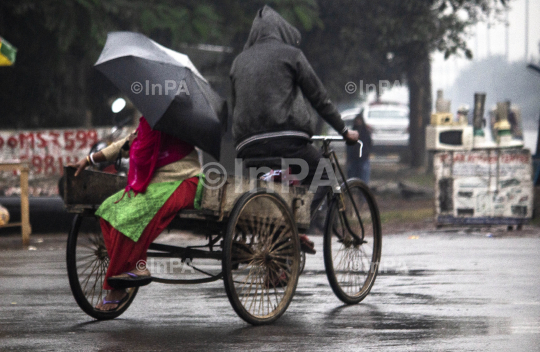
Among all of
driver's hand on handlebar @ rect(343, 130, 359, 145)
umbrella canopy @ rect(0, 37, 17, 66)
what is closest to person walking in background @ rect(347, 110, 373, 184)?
umbrella canopy @ rect(0, 37, 17, 66)

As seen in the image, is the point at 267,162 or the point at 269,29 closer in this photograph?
the point at 267,162

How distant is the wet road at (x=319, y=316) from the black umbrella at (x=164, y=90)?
1.15 m

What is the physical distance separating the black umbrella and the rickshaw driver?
33 cm

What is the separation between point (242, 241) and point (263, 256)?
0.16 meters

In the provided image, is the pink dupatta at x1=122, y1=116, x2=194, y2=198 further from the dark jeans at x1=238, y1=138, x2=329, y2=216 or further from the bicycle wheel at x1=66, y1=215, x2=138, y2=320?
the dark jeans at x1=238, y1=138, x2=329, y2=216

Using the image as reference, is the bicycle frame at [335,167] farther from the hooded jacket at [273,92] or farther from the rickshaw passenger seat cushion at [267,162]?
the rickshaw passenger seat cushion at [267,162]

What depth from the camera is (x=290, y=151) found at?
5.44m

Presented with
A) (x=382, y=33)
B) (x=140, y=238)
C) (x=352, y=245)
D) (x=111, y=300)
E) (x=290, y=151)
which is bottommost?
(x=111, y=300)

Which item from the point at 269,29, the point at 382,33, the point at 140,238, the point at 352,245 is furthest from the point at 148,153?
A: the point at 382,33

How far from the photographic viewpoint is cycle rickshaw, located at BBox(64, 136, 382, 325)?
16.2ft

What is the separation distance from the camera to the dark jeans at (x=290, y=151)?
5418 millimetres

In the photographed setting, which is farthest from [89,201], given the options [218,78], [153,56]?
[218,78]

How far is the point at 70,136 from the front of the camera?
1334cm

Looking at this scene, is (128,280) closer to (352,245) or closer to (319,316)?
(319,316)
